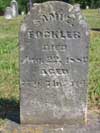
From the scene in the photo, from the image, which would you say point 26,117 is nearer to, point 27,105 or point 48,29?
point 27,105

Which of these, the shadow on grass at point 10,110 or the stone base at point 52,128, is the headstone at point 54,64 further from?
the shadow on grass at point 10,110

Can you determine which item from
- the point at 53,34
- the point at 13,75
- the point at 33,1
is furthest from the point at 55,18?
the point at 33,1

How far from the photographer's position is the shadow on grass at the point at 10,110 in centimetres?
552

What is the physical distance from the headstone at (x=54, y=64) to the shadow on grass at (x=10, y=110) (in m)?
0.31

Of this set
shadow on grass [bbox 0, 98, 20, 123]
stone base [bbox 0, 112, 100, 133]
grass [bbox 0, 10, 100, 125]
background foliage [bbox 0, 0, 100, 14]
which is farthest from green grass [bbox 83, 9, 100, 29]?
background foliage [bbox 0, 0, 100, 14]

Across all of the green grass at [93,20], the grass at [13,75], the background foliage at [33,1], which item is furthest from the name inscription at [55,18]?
the background foliage at [33,1]

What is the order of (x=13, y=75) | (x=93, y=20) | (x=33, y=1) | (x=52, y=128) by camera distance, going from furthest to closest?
(x=33, y=1) → (x=93, y=20) → (x=13, y=75) → (x=52, y=128)

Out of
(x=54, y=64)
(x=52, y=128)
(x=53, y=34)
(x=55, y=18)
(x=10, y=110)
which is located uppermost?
(x=55, y=18)

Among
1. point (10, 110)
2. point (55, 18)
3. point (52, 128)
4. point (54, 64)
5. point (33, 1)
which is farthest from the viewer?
point (33, 1)

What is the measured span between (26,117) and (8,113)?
0.57 metres

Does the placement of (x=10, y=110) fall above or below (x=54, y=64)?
below

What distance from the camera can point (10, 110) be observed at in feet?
19.4

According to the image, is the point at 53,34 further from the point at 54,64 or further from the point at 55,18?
the point at 54,64

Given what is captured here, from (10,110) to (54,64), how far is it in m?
1.25
